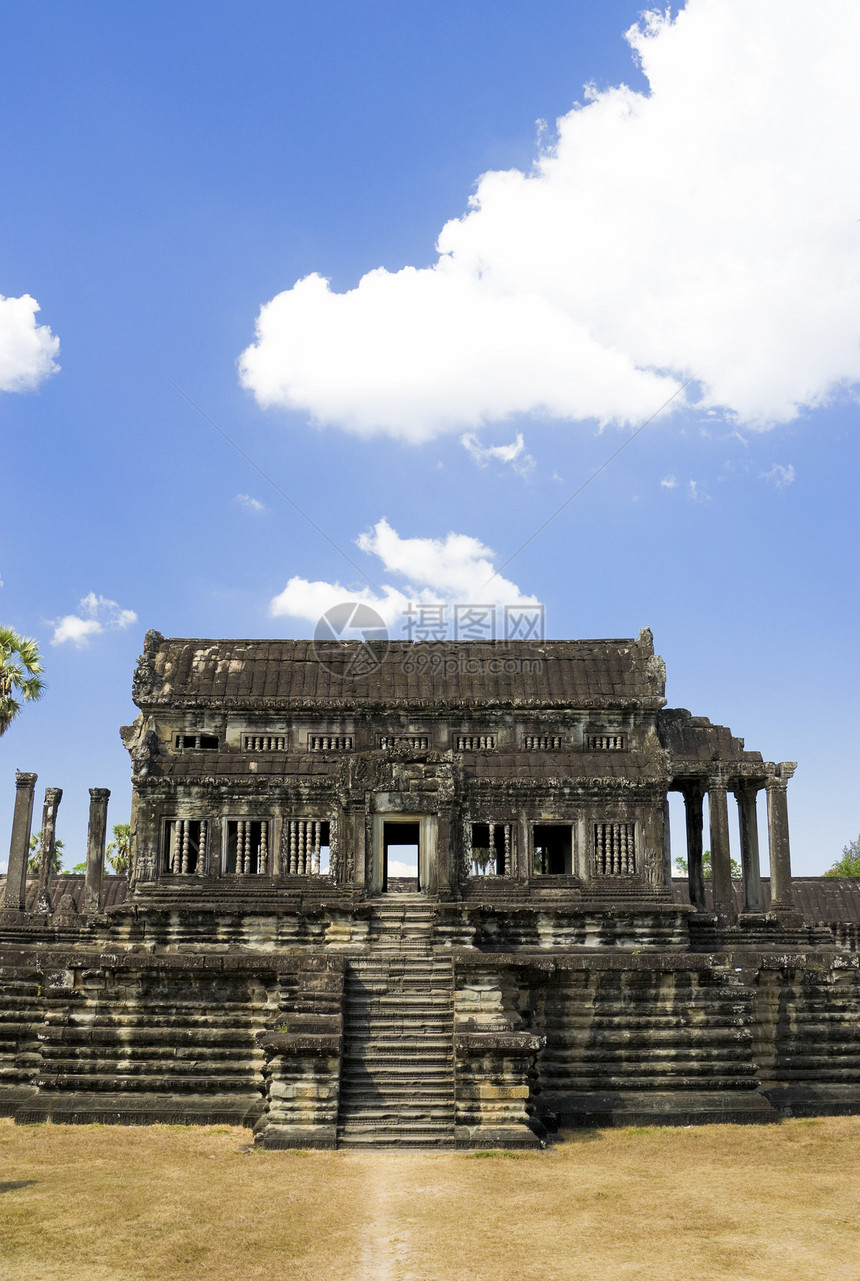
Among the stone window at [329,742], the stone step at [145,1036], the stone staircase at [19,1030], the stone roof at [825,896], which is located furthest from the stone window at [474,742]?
the stone roof at [825,896]

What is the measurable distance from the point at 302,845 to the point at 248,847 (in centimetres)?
124

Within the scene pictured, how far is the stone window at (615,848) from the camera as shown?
Answer: 2383cm

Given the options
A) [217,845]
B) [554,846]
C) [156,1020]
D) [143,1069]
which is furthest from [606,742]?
[143,1069]

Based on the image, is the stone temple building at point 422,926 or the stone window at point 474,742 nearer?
the stone temple building at point 422,926

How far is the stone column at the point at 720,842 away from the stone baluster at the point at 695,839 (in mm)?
2134

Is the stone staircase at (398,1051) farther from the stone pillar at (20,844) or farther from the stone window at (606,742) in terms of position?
the stone pillar at (20,844)

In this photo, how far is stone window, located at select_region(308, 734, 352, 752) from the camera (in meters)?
25.2

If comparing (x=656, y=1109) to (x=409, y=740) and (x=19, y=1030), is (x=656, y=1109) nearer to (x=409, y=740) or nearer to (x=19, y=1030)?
(x=409, y=740)

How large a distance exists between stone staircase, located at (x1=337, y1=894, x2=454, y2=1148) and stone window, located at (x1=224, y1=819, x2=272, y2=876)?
4.63 meters

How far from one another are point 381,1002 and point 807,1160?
272 inches

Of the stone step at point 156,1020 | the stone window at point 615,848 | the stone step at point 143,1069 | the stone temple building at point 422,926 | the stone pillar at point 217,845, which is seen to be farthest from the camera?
the stone window at point 615,848

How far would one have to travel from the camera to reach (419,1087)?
16.1 m

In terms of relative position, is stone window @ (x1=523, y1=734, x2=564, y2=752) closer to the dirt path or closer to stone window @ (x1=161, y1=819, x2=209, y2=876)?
stone window @ (x1=161, y1=819, x2=209, y2=876)

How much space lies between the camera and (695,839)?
96.4ft
